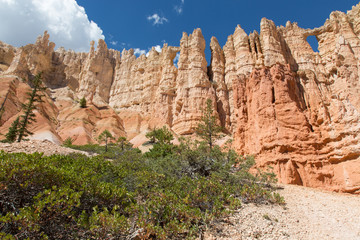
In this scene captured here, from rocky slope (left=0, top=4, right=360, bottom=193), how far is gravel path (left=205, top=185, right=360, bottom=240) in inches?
193

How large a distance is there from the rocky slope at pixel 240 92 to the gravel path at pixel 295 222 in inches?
193

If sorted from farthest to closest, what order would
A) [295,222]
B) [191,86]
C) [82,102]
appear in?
[82,102]
[191,86]
[295,222]

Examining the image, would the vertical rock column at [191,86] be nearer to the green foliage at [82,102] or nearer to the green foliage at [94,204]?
the green foliage at [82,102]

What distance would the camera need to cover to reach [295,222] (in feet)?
24.6

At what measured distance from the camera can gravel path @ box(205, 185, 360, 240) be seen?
21.7ft

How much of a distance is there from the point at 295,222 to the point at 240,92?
14892mm

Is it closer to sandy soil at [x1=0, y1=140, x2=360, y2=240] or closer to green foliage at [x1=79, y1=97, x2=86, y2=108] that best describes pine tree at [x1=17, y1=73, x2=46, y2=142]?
green foliage at [x1=79, y1=97, x2=86, y2=108]

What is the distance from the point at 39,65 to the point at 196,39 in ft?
162

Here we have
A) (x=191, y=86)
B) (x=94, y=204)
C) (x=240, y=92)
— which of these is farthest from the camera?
(x=191, y=86)

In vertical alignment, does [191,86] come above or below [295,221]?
above

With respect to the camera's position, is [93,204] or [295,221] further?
[295,221]

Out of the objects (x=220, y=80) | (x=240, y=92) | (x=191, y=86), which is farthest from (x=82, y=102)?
(x=240, y=92)

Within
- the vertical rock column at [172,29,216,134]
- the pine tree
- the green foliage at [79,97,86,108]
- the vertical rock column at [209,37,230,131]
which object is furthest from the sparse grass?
the green foliage at [79,97,86,108]

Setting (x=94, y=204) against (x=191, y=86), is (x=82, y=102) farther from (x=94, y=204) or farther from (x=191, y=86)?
(x=94, y=204)
